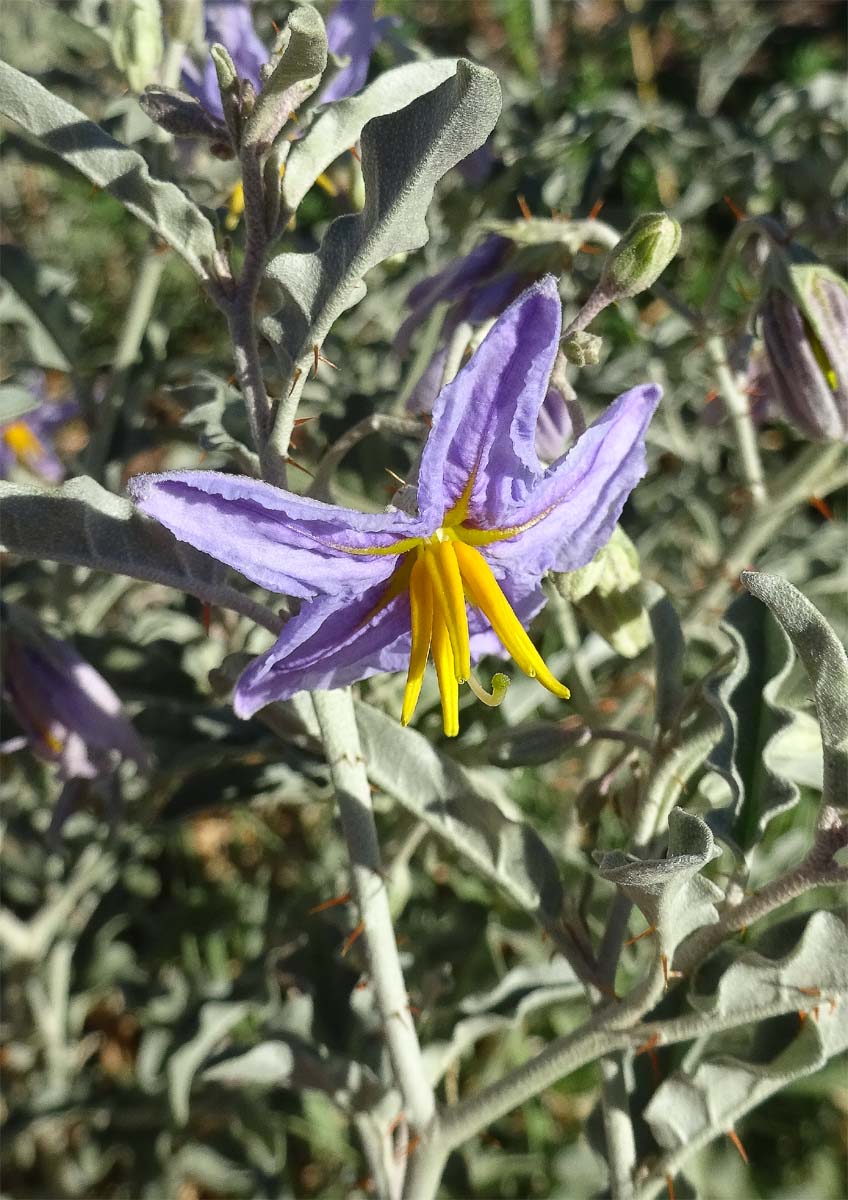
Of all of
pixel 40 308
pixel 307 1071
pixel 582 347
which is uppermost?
pixel 582 347

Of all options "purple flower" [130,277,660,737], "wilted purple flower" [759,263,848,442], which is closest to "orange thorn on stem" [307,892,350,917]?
"purple flower" [130,277,660,737]

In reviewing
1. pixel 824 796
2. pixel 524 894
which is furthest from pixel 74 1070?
pixel 824 796

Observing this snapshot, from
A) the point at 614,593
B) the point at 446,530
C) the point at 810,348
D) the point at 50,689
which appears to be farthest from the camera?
the point at 50,689

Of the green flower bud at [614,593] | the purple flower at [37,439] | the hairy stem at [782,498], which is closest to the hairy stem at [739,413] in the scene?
the hairy stem at [782,498]

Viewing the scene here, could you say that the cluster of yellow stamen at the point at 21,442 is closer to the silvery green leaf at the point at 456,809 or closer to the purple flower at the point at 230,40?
the purple flower at the point at 230,40

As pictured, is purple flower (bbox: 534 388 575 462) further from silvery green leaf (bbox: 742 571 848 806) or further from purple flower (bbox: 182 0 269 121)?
purple flower (bbox: 182 0 269 121)

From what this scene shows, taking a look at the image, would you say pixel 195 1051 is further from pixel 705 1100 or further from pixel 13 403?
pixel 13 403

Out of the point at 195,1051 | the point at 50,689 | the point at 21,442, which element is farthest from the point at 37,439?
the point at 195,1051
